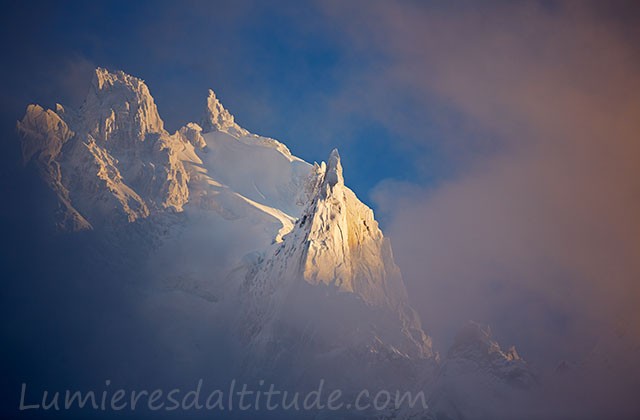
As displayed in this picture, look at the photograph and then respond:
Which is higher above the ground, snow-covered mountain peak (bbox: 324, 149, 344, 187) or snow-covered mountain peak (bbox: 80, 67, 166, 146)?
snow-covered mountain peak (bbox: 80, 67, 166, 146)

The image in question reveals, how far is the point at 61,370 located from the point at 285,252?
169 ft

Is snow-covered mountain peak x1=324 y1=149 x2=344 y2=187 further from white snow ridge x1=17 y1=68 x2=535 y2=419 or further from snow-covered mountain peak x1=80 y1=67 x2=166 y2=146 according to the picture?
snow-covered mountain peak x1=80 y1=67 x2=166 y2=146

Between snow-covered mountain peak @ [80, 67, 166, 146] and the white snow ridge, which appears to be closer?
the white snow ridge

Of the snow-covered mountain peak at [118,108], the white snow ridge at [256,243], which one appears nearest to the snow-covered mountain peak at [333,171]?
the white snow ridge at [256,243]

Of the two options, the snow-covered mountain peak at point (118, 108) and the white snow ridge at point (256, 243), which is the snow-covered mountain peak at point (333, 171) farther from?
the snow-covered mountain peak at point (118, 108)

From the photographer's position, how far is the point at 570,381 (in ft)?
218

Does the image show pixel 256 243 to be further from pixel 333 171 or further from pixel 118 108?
pixel 118 108

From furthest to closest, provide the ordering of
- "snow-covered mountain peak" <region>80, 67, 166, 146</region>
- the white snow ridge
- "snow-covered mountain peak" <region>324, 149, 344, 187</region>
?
"snow-covered mountain peak" <region>80, 67, 166, 146</region> < "snow-covered mountain peak" <region>324, 149, 344, 187</region> < the white snow ridge

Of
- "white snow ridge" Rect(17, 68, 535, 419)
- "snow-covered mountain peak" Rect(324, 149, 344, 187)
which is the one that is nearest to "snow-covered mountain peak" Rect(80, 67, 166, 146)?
"white snow ridge" Rect(17, 68, 535, 419)

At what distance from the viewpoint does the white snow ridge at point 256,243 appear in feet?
269

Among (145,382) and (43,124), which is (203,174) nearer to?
(43,124)

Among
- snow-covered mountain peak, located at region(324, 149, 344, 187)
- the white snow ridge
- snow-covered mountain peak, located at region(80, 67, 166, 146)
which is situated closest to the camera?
the white snow ridge

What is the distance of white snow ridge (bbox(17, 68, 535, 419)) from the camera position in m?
82.0

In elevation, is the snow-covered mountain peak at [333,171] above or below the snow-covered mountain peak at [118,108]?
below
